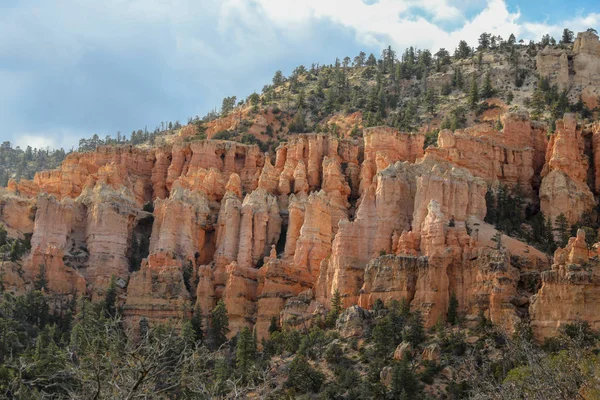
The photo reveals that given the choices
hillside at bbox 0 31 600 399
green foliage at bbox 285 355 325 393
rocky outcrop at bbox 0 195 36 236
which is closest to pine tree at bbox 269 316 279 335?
hillside at bbox 0 31 600 399

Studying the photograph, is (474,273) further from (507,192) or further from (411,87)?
(411,87)

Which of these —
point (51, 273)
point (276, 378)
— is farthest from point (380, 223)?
point (51, 273)

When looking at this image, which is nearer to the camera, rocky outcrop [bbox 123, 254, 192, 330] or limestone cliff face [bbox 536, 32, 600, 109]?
rocky outcrop [bbox 123, 254, 192, 330]

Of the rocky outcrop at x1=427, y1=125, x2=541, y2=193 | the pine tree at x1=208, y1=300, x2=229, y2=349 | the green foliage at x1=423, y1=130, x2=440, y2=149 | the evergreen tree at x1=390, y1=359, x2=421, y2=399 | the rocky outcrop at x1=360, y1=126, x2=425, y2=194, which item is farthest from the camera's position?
the green foliage at x1=423, y1=130, x2=440, y2=149

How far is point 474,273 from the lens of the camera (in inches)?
2520

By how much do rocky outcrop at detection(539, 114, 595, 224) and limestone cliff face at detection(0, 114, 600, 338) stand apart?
15 cm

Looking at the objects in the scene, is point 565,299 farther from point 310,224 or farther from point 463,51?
point 463,51

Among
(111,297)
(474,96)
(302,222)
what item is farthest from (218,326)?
(474,96)

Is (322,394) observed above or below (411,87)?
below

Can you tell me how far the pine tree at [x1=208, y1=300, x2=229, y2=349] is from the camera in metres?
72.8

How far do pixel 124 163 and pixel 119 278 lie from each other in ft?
63.8

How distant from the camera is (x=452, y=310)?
208 feet

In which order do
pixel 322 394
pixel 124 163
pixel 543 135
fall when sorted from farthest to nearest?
pixel 124 163
pixel 543 135
pixel 322 394

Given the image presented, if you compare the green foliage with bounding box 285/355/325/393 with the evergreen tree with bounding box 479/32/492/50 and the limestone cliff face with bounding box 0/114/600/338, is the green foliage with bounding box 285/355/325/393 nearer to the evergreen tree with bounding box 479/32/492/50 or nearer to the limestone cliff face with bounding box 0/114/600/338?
the limestone cliff face with bounding box 0/114/600/338
